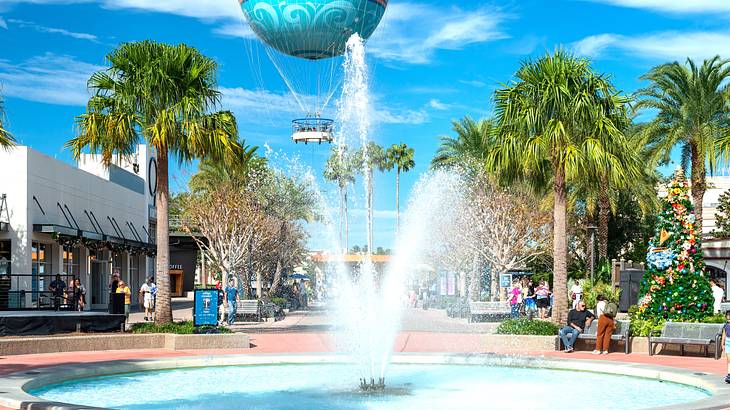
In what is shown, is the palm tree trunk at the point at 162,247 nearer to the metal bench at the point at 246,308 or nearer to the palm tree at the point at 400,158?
the metal bench at the point at 246,308

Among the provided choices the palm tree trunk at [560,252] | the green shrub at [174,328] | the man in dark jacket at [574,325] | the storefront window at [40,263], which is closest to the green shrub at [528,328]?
the man in dark jacket at [574,325]

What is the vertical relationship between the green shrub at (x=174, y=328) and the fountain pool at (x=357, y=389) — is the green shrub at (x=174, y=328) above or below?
above

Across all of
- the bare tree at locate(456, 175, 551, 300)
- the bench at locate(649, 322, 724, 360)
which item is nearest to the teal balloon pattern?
the bare tree at locate(456, 175, 551, 300)

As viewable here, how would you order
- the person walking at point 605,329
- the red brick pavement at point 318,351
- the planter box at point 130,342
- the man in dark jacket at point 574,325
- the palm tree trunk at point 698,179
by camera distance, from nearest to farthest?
the red brick pavement at point 318,351 < the person walking at point 605,329 < the man in dark jacket at point 574,325 < the planter box at point 130,342 < the palm tree trunk at point 698,179

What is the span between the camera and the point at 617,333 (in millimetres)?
21812

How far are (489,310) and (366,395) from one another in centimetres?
2052

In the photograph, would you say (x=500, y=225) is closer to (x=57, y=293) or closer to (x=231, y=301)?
(x=231, y=301)

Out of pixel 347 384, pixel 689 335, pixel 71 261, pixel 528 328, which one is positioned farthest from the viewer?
pixel 71 261

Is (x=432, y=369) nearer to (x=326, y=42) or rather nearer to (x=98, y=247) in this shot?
(x=326, y=42)

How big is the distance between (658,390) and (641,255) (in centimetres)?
4205

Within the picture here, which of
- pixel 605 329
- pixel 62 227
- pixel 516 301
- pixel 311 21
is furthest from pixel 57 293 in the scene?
pixel 516 301

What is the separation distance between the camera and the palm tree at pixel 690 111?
119 ft

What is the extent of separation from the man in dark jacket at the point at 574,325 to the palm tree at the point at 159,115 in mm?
10212

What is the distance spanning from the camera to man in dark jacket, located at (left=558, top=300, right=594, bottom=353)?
70.9 feet
